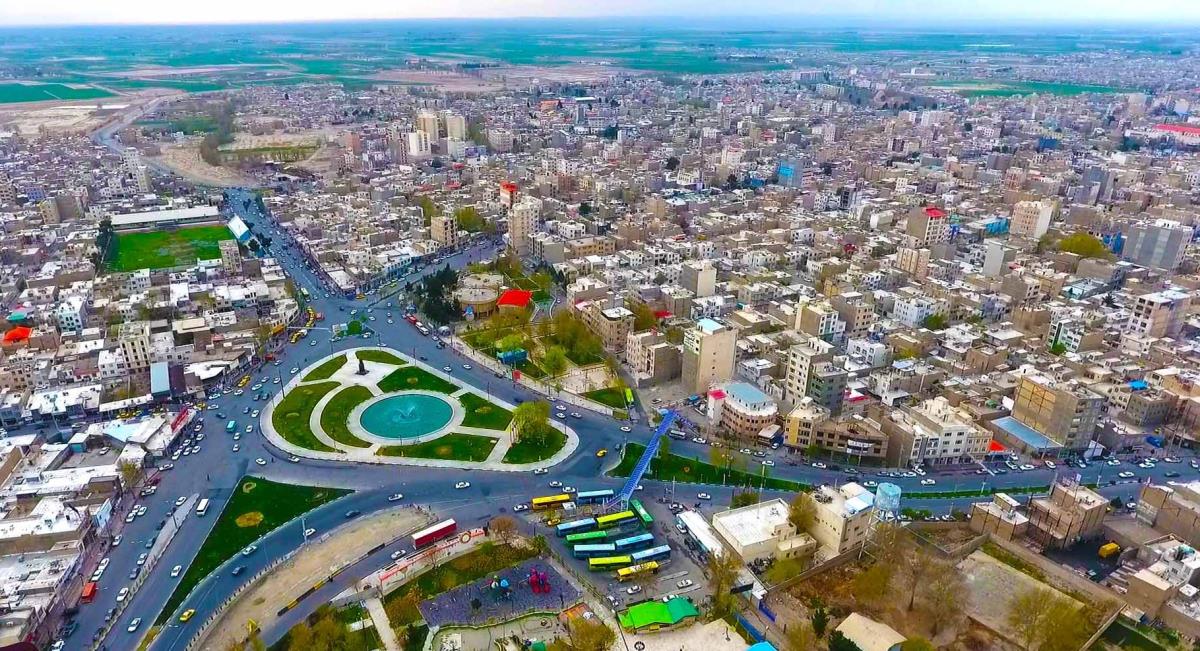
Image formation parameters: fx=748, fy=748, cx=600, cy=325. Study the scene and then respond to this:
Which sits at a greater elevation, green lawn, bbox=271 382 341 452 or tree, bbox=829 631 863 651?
tree, bbox=829 631 863 651

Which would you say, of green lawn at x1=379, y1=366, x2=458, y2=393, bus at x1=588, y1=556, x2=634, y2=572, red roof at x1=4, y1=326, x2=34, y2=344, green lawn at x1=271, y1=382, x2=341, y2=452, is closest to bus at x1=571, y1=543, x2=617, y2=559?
bus at x1=588, y1=556, x2=634, y2=572

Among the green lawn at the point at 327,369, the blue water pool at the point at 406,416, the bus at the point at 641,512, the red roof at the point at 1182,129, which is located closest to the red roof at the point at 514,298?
the green lawn at the point at 327,369

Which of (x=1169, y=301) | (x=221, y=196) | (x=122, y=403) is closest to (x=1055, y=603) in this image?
(x=1169, y=301)

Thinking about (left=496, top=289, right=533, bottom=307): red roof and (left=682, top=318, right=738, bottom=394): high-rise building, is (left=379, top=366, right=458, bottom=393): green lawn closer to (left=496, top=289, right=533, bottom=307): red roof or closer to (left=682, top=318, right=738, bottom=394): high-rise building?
(left=496, top=289, right=533, bottom=307): red roof

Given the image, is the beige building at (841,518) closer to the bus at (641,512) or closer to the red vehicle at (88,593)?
the bus at (641,512)

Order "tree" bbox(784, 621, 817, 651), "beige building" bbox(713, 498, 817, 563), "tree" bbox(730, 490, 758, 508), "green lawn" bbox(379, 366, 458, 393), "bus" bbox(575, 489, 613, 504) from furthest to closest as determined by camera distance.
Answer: "green lawn" bbox(379, 366, 458, 393), "bus" bbox(575, 489, 613, 504), "tree" bbox(730, 490, 758, 508), "beige building" bbox(713, 498, 817, 563), "tree" bbox(784, 621, 817, 651)

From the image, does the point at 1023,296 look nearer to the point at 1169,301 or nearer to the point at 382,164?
the point at 1169,301
